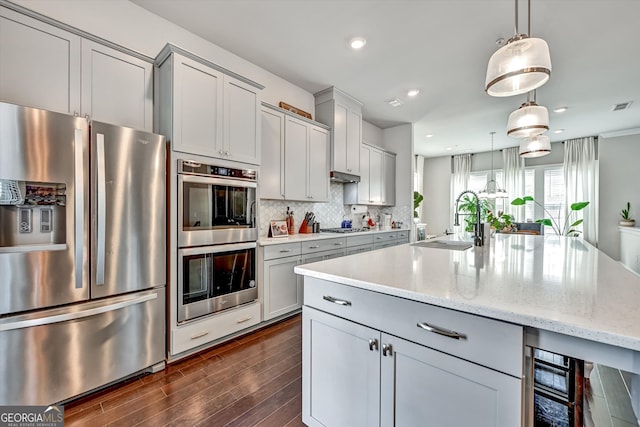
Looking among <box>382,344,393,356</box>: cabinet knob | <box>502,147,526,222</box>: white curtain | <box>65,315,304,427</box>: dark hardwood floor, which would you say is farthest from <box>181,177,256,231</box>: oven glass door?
<box>502,147,526,222</box>: white curtain

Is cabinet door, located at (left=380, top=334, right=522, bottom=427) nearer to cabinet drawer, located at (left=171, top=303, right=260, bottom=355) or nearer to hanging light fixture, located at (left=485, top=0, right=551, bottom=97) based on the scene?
hanging light fixture, located at (left=485, top=0, right=551, bottom=97)

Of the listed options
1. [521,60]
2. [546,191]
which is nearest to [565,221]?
A: [546,191]

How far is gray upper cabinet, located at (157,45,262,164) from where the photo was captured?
7.25 ft

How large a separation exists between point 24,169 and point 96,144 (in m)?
0.37

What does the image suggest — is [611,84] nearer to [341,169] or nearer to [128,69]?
[341,169]

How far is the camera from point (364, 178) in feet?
15.6

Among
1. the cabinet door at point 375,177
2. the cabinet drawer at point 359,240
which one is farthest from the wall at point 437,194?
the cabinet drawer at point 359,240

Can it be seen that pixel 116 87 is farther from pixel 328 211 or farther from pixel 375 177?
pixel 375 177

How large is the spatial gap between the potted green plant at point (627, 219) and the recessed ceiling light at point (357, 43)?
635cm

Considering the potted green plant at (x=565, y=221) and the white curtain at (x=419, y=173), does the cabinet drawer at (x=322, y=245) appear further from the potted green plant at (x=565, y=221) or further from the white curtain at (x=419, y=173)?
the potted green plant at (x=565, y=221)

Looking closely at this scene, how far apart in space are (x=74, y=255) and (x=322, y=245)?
2341 mm

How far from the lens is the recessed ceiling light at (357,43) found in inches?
108

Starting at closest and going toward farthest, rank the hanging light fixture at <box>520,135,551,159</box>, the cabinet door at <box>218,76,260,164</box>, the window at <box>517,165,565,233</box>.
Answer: the cabinet door at <box>218,76,260,164</box> → the hanging light fixture at <box>520,135,551,159</box> → the window at <box>517,165,565,233</box>

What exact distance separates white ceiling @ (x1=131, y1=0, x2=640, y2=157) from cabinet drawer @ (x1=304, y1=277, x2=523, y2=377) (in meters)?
2.39
